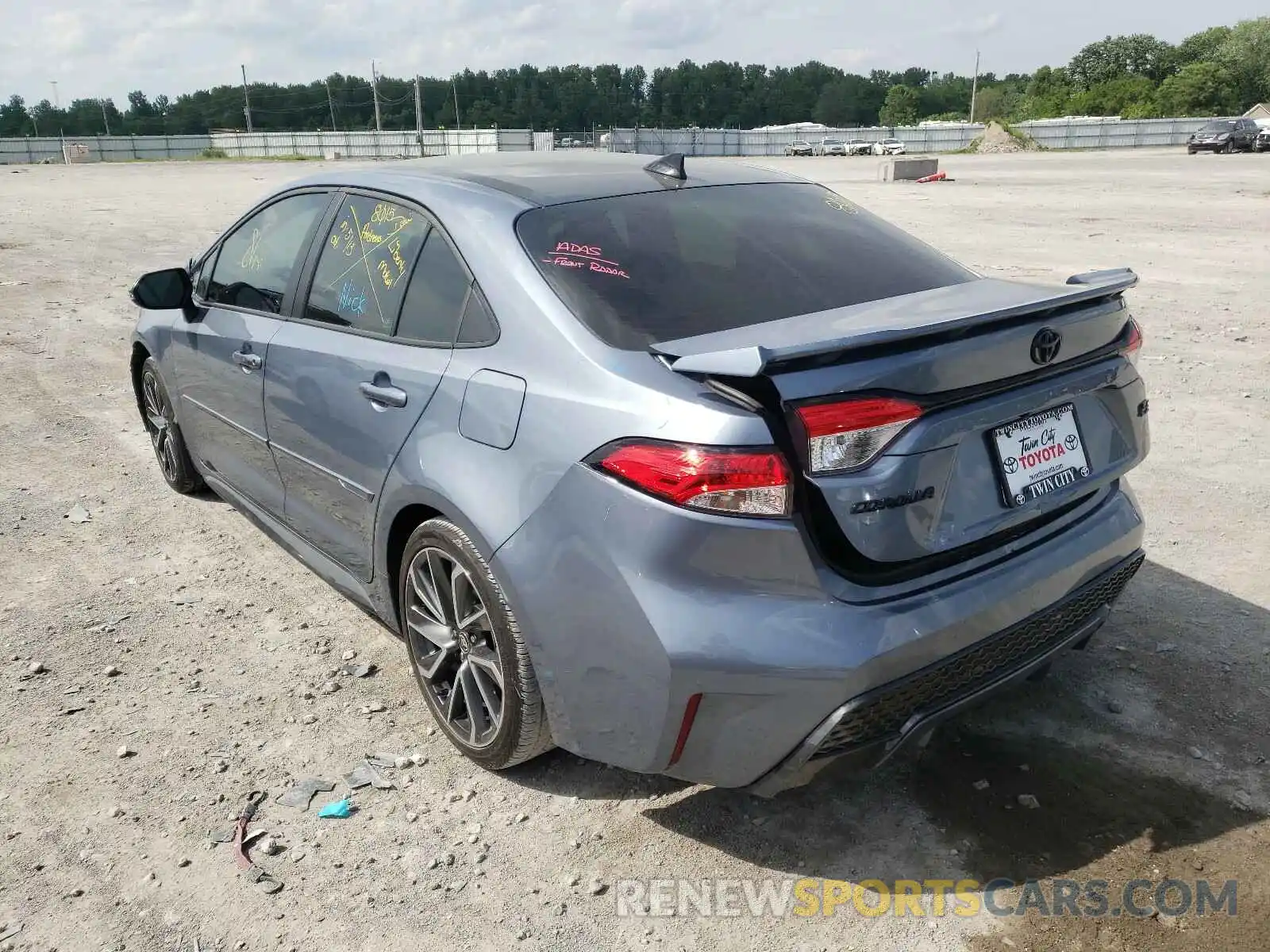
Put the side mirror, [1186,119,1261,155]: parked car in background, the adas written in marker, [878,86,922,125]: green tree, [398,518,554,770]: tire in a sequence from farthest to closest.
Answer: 1. [878,86,922,125]: green tree
2. [1186,119,1261,155]: parked car in background
3. the side mirror
4. the adas written in marker
5. [398,518,554,770]: tire

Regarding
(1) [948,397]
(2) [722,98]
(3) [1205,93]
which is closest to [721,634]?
(1) [948,397]

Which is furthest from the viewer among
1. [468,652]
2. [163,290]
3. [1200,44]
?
[1200,44]

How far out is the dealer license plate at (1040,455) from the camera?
2.49 m

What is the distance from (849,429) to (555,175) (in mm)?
1621

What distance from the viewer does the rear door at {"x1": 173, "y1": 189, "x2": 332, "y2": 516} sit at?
3811mm

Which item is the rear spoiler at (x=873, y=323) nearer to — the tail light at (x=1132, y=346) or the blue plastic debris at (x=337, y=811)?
the tail light at (x=1132, y=346)

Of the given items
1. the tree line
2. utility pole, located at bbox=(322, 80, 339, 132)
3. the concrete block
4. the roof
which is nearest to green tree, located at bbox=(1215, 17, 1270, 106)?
the tree line

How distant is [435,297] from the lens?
304 cm

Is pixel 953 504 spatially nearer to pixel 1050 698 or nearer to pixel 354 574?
pixel 1050 698

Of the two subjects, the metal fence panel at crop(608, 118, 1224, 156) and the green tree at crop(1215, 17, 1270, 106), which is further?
the green tree at crop(1215, 17, 1270, 106)

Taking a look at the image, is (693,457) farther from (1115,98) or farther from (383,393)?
(1115,98)

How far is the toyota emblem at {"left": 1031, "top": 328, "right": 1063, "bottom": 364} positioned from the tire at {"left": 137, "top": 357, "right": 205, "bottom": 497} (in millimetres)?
4054

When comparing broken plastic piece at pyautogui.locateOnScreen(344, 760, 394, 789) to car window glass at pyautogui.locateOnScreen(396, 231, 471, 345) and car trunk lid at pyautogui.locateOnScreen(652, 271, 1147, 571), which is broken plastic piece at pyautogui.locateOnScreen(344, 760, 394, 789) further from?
car trunk lid at pyautogui.locateOnScreen(652, 271, 1147, 571)

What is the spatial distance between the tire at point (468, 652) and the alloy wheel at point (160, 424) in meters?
2.60
